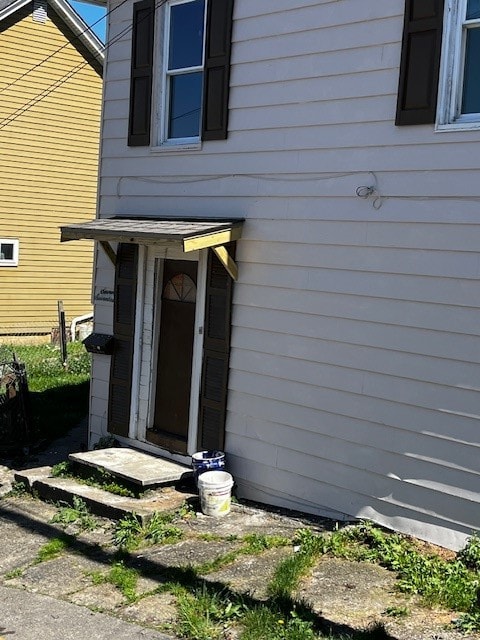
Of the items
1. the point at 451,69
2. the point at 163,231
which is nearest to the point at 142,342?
the point at 163,231

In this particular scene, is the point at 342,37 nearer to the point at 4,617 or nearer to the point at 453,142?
the point at 453,142

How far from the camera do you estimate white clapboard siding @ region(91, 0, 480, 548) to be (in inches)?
257

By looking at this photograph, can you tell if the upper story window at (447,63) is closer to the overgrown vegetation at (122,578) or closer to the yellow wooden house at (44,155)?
the overgrown vegetation at (122,578)

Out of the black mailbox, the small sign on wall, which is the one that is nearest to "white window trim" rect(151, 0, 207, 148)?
the small sign on wall

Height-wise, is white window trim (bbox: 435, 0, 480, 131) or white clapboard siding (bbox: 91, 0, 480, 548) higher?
white window trim (bbox: 435, 0, 480, 131)

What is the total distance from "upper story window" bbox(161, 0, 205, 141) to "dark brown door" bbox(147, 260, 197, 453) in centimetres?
148

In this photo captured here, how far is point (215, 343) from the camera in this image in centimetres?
845

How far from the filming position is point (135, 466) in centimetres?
860

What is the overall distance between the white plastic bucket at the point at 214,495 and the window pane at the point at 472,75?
3848mm

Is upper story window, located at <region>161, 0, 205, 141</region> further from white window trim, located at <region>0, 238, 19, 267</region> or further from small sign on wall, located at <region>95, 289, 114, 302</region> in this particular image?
white window trim, located at <region>0, 238, 19, 267</region>

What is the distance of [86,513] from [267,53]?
4.65 meters

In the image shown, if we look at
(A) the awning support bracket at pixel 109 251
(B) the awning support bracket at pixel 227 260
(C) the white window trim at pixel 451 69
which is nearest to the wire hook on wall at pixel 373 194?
(C) the white window trim at pixel 451 69

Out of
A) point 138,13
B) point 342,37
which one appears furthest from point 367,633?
point 138,13

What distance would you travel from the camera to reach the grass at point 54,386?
11656 mm
